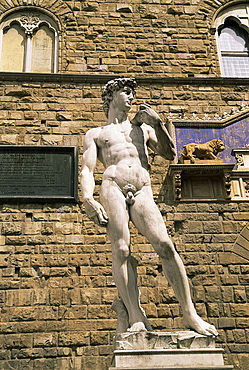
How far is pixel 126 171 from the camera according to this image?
4512 millimetres

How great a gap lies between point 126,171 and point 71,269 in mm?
3425

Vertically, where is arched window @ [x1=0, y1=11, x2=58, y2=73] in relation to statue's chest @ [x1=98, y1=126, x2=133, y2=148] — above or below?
above

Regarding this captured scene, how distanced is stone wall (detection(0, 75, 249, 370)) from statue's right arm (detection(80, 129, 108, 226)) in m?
3.14

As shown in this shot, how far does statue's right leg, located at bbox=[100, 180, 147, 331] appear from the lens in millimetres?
4102

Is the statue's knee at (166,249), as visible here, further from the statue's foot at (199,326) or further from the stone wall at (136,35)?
the stone wall at (136,35)

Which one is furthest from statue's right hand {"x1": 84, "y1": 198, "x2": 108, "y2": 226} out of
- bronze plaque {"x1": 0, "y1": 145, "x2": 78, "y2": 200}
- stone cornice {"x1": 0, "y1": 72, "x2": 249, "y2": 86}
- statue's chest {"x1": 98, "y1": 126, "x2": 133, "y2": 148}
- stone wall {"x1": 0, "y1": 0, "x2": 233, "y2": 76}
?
stone wall {"x1": 0, "y1": 0, "x2": 233, "y2": 76}

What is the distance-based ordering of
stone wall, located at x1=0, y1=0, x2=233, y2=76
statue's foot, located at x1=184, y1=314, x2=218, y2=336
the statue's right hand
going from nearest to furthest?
1. statue's foot, located at x1=184, y1=314, x2=218, y2=336
2. the statue's right hand
3. stone wall, located at x1=0, y1=0, x2=233, y2=76

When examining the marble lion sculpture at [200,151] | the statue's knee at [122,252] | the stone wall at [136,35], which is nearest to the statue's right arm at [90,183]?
the statue's knee at [122,252]

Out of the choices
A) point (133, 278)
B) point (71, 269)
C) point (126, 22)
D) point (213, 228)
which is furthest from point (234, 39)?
point (133, 278)

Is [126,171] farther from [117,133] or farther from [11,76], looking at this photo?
[11,76]

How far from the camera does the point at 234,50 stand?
999cm

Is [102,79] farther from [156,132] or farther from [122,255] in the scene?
[122,255]

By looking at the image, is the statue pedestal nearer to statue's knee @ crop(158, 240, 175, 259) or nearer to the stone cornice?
statue's knee @ crop(158, 240, 175, 259)

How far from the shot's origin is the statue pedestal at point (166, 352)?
362cm
